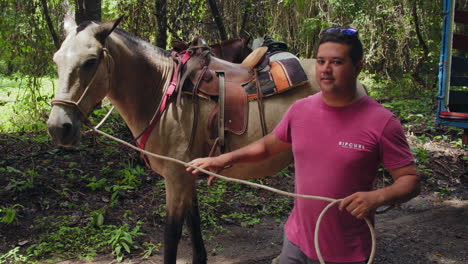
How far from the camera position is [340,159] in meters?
1.69

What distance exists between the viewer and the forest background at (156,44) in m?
4.27

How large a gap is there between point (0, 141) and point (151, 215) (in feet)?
9.94

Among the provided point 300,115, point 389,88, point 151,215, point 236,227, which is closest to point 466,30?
point 389,88

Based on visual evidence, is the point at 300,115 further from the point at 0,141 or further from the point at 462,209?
the point at 0,141

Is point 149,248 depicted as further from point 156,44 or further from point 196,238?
point 156,44

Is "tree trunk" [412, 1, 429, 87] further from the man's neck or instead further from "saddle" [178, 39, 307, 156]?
the man's neck

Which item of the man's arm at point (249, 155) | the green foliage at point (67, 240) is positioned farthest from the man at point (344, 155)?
the green foliage at point (67, 240)

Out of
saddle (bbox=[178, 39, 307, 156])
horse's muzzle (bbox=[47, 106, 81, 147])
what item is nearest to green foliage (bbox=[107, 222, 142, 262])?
→ saddle (bbox=[178, 39, 307, 156])

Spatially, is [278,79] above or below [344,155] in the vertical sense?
above

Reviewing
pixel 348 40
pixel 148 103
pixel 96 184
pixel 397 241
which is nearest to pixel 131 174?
pixel 96 184

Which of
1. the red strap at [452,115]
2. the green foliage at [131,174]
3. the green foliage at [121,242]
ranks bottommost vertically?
the green foliage at [121,242]

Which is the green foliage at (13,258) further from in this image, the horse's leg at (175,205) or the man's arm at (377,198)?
the man's arm at (377,198)

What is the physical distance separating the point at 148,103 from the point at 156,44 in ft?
11.4

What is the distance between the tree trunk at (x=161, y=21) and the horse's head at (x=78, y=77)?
11.4 ft
